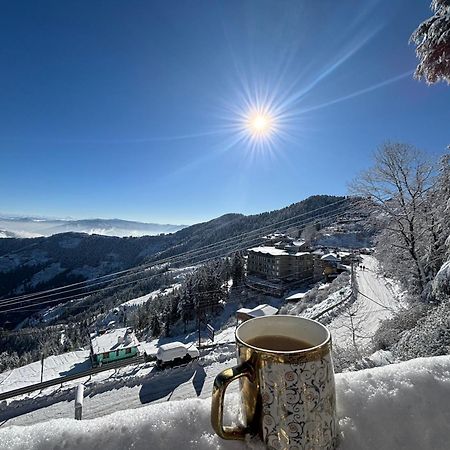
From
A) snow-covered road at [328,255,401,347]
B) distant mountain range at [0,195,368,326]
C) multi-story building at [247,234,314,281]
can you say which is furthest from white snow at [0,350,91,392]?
distant mountain range at [0,195,368,326]

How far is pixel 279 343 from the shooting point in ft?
2.69

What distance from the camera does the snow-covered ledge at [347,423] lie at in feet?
2.14

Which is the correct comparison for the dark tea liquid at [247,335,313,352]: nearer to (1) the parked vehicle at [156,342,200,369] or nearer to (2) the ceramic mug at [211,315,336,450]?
(2) the ceramic mug at [211,315,336,450]

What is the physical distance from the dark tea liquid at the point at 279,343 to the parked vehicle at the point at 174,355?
12.0 m

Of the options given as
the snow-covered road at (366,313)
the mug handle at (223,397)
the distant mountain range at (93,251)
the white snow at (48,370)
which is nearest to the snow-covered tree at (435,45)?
the mug handle at (223,397)

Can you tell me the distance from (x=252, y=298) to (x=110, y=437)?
3489 cm

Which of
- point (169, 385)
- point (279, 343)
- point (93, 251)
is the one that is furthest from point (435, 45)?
point (93, 251)

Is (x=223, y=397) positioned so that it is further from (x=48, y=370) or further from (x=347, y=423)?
(x=48, y=370)

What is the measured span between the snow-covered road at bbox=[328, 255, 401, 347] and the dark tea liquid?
26.5 feet

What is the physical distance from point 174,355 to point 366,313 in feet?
29.2

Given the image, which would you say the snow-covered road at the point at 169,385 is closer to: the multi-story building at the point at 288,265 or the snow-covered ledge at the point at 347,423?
the snow-covered ledge at the point at 347,423

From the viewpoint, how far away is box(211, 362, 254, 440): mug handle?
605 millimetres

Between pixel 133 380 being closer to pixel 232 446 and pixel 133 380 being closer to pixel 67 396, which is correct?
pixel 67 396

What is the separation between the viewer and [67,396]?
10.1 meters
